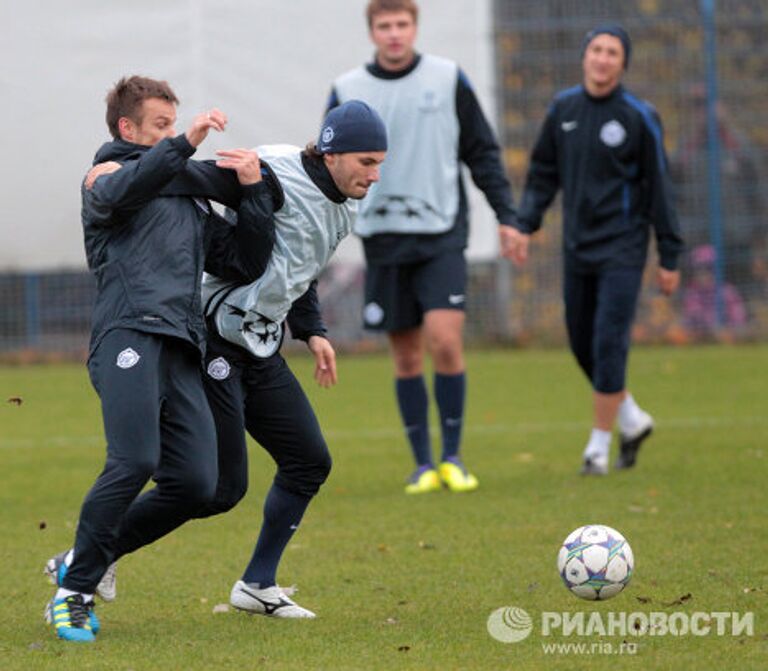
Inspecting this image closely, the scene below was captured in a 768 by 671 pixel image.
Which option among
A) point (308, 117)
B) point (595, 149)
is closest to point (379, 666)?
point (595, 149)

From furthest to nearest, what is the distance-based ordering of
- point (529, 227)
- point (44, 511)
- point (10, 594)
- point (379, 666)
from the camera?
point (529, 227), point (44, 511), point (10, 594), point (379, 666)

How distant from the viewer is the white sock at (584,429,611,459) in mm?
9188

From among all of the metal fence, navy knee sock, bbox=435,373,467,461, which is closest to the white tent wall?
the metal fence

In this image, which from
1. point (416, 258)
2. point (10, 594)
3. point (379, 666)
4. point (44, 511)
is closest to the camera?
point (379, 666)

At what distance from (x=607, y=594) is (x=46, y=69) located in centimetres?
1183

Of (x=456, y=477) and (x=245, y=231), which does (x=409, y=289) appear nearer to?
(x=456, y=477)

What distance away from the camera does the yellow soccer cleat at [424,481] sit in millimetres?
8844

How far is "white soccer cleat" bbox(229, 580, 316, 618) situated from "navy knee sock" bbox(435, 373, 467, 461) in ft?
10.6

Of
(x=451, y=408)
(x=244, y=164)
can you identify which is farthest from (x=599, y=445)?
(x=244, y=164)

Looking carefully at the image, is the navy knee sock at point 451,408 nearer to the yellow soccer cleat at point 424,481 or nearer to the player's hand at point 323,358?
the yellow soccer cleat at point 424,481

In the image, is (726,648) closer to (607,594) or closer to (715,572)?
(607,594)

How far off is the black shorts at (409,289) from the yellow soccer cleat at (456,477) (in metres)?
A: 0.75

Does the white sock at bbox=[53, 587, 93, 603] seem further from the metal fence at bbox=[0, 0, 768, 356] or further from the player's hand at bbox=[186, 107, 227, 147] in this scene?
the metal fence at bbox=[0, 0, 768, 356]

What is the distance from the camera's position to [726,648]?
16.4ft
